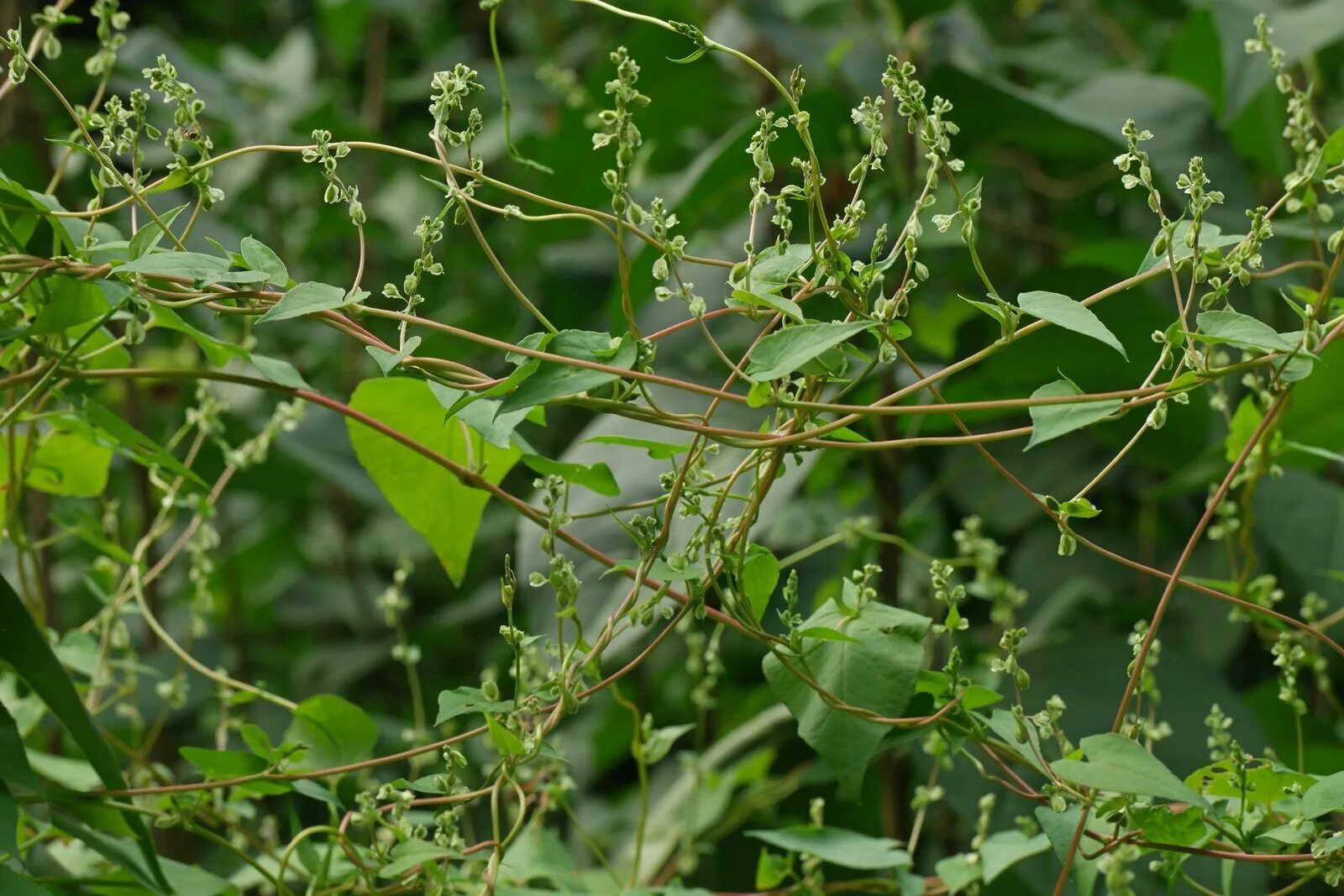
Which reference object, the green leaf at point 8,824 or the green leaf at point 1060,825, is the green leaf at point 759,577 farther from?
the green leaf at point 8,824

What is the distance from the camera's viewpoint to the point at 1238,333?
0.29 m

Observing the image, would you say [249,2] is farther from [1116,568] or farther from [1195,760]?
[1195,760]

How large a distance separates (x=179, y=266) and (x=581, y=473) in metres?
0.11

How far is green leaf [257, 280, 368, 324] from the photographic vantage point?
0.96ft

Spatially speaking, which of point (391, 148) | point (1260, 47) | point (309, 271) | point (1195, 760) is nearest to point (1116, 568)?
point (1195, 760)

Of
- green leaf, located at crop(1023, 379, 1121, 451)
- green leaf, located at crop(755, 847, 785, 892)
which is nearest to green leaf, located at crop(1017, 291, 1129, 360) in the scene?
green leaf, located at crop(1023, 379, 1121, 451)

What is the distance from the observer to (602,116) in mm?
288

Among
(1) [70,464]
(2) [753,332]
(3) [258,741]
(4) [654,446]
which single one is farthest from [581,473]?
(2) [753,332]

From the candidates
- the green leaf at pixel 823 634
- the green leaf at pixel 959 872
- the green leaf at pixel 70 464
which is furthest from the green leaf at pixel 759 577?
the green leaf at pixel 70 464

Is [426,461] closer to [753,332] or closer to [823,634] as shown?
[823,634]

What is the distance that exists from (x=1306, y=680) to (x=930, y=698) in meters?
0.53

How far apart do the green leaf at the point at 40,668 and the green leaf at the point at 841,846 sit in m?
0.20

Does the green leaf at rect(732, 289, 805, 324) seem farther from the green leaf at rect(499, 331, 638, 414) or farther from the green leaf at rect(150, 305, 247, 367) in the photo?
the green leaf at rect(150, 305, 247, 367)

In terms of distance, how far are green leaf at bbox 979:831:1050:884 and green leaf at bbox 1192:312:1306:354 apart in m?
0.19
